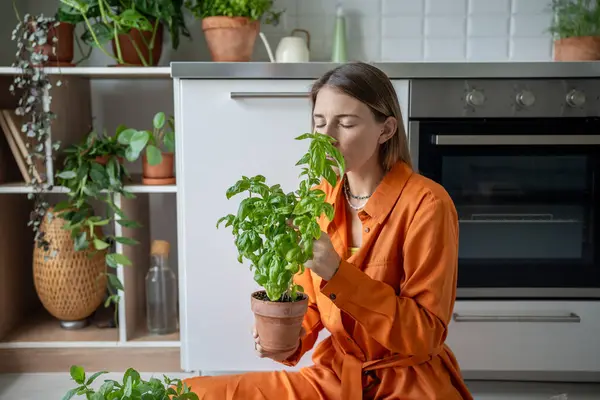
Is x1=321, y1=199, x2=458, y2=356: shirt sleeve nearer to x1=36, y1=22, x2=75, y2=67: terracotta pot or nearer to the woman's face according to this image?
the woman's face

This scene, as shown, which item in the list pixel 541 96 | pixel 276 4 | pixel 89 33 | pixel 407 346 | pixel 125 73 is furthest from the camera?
pixel 276 4

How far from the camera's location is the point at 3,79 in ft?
7.40

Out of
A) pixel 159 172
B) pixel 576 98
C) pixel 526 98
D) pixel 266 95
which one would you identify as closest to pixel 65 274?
pixel 159 172

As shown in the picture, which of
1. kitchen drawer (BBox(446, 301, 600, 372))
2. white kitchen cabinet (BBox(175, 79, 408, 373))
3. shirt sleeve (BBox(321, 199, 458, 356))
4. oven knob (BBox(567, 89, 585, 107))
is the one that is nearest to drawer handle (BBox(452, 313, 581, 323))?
kitchen drawer (BBox(446, 301, 600, 372))

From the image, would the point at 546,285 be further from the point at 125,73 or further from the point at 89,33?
the point at 89,33

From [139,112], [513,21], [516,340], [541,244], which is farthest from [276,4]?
[516,340]

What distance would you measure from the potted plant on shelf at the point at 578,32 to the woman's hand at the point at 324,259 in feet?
4.87

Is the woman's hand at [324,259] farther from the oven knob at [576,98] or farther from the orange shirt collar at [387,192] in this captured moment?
the oven knob at [576,98]

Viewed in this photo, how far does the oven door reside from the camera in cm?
197

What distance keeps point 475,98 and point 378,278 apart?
87 cm

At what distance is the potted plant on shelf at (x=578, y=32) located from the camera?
2.17m

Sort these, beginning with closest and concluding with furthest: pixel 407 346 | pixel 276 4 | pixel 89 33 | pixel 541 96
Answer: pixel 407 346, pixel 541 96, pixel 89 33, pixel 276 4

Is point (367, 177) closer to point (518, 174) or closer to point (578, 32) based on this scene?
point (518, 174)

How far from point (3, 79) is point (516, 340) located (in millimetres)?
1912
